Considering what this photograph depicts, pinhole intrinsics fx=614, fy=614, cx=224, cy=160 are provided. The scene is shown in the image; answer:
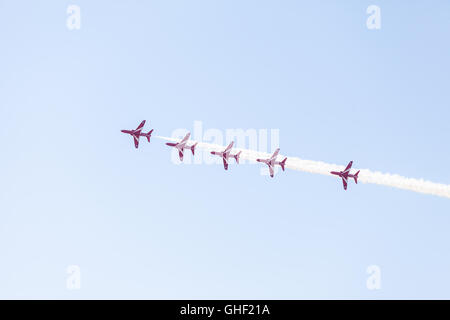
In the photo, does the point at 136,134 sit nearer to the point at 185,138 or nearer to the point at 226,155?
the point at 185,138

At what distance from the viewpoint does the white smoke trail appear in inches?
5197

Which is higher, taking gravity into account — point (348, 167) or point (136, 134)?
point (136, 134)

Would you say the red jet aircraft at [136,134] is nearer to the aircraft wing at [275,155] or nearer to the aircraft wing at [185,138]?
the aircraft wing at [185,138]

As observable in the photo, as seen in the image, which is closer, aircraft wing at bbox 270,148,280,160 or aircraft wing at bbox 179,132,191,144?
aircraft wing at bbox 270,148,280,160

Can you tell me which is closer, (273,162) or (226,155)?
(273,162)

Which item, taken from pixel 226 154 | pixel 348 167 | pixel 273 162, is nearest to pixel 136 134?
pixel 226 154

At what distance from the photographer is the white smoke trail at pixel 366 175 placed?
132 meters

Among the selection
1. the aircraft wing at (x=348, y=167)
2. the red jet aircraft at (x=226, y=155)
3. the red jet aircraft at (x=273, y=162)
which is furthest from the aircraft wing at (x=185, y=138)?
the aircraft wing at (x=348, y=167)

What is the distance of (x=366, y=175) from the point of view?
14400 cm

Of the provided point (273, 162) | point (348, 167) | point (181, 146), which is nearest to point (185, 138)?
point (181, 146)

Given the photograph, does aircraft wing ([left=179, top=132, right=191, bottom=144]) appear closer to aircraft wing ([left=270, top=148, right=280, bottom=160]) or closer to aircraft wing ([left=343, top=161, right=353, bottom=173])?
aircraft wing ([left=270, top=148, right=280, bottom=160])

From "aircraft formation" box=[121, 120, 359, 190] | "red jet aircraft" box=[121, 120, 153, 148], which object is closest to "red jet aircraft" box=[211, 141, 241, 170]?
"aircraft formation" box=[121, 120, 359, 190]

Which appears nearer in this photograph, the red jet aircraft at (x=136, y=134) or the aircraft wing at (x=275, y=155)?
the aircraft wing at (x=275, y=155)
